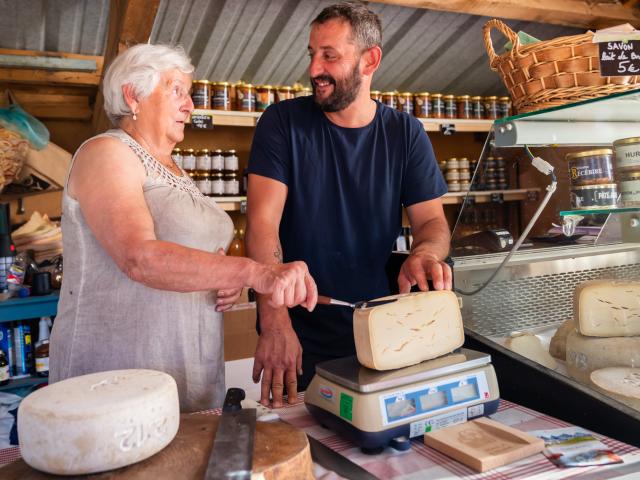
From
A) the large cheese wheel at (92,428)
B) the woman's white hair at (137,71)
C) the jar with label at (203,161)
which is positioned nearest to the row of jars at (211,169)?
the jar with label at (203,161)

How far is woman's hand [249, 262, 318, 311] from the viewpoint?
112 cm

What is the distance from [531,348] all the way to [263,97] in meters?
2.87

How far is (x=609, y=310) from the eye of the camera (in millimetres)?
1193

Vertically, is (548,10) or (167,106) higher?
A: (548,10)

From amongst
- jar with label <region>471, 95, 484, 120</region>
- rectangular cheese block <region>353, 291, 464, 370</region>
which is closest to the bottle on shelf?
rectangular cheese block <region>353, 291, 464, 370</region>

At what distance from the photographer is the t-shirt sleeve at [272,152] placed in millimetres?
1768

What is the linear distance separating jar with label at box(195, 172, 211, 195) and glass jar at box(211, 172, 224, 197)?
0.03 meters

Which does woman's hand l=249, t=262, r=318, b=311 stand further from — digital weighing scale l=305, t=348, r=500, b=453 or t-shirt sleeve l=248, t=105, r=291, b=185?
t-shirt sleeve l=248, t=105, r=291, b=185

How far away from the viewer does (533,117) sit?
4.42ft

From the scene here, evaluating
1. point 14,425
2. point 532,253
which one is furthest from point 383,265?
point 14,425

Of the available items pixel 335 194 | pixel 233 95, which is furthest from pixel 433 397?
pixel 233 95

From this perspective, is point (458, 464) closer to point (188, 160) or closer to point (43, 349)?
point (43, 349)

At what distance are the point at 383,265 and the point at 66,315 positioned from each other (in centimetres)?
97

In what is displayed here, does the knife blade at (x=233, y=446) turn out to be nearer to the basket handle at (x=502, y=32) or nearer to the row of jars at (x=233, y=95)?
the basket handle at (x=502, y=32)
